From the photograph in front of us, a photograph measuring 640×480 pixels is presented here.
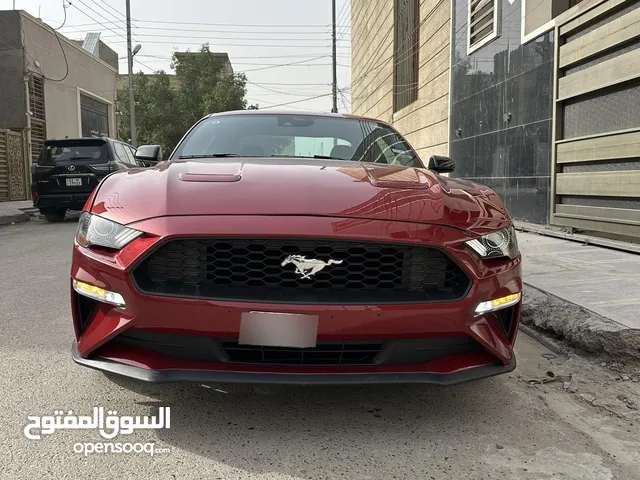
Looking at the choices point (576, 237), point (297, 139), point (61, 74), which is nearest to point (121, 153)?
point (576, 237)

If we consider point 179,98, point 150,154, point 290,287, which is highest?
point 179,98

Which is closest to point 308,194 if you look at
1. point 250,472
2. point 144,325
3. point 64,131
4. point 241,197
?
point 241,197

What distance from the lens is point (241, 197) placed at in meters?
2.30

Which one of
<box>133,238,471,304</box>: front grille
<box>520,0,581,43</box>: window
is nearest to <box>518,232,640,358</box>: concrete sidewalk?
<box>133,238,471,304</box>: front grille

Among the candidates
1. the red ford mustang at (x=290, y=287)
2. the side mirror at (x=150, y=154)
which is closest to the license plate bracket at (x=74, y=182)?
the side mirror at (x=150, y=154)

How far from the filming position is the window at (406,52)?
1664 cm

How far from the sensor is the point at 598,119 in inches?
270

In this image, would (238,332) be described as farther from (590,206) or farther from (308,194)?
(590,206)

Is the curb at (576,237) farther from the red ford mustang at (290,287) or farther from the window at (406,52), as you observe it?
the window at (406,52)

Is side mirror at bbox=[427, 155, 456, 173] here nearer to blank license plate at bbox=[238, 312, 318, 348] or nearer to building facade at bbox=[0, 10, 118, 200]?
blank license plate at bbox=[238, 312, 318, 348]

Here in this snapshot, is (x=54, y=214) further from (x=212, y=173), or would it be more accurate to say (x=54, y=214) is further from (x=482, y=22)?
(x=212, y=173)

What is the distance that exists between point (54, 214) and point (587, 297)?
10656 mm

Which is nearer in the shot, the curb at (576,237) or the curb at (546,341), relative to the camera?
the curb at (546,341)

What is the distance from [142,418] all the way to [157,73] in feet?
133
